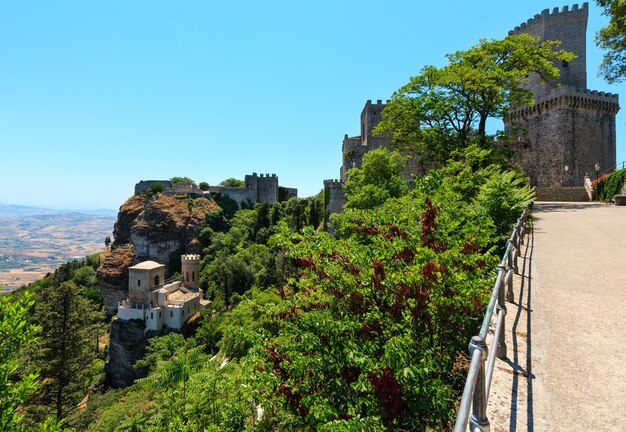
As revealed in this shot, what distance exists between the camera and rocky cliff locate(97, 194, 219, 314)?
51.4 m

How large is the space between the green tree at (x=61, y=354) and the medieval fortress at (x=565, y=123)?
916 inches

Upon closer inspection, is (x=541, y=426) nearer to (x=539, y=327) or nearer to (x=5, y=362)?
(x=539, y=327)

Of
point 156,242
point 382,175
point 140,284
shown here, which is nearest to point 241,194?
point 156,242

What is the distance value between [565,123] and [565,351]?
3930 cm

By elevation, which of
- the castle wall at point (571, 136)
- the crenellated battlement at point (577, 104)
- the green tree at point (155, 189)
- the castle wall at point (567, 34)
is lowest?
the green tree at point (155, 189)

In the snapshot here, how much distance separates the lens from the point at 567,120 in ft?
113

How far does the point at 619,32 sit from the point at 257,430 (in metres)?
25.0

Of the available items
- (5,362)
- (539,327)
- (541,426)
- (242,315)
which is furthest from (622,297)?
(242,315)

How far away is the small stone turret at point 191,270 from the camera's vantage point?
46406 millimetres

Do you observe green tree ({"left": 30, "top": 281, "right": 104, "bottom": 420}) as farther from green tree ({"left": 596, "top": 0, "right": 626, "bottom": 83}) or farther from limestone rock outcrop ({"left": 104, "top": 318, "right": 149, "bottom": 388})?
green tree ({"left": 596, "top": 0, "right": 626, "bottom": 83})

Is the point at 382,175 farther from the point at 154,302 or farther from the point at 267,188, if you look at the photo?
the point at 267,188

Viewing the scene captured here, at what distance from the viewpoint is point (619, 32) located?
17.9 metres

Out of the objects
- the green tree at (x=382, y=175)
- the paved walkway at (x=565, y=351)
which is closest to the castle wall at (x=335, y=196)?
the green tree at (x=382, y=175)

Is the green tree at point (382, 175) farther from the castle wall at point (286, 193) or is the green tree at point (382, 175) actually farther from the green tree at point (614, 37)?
the castle wall at point (286, 193)
